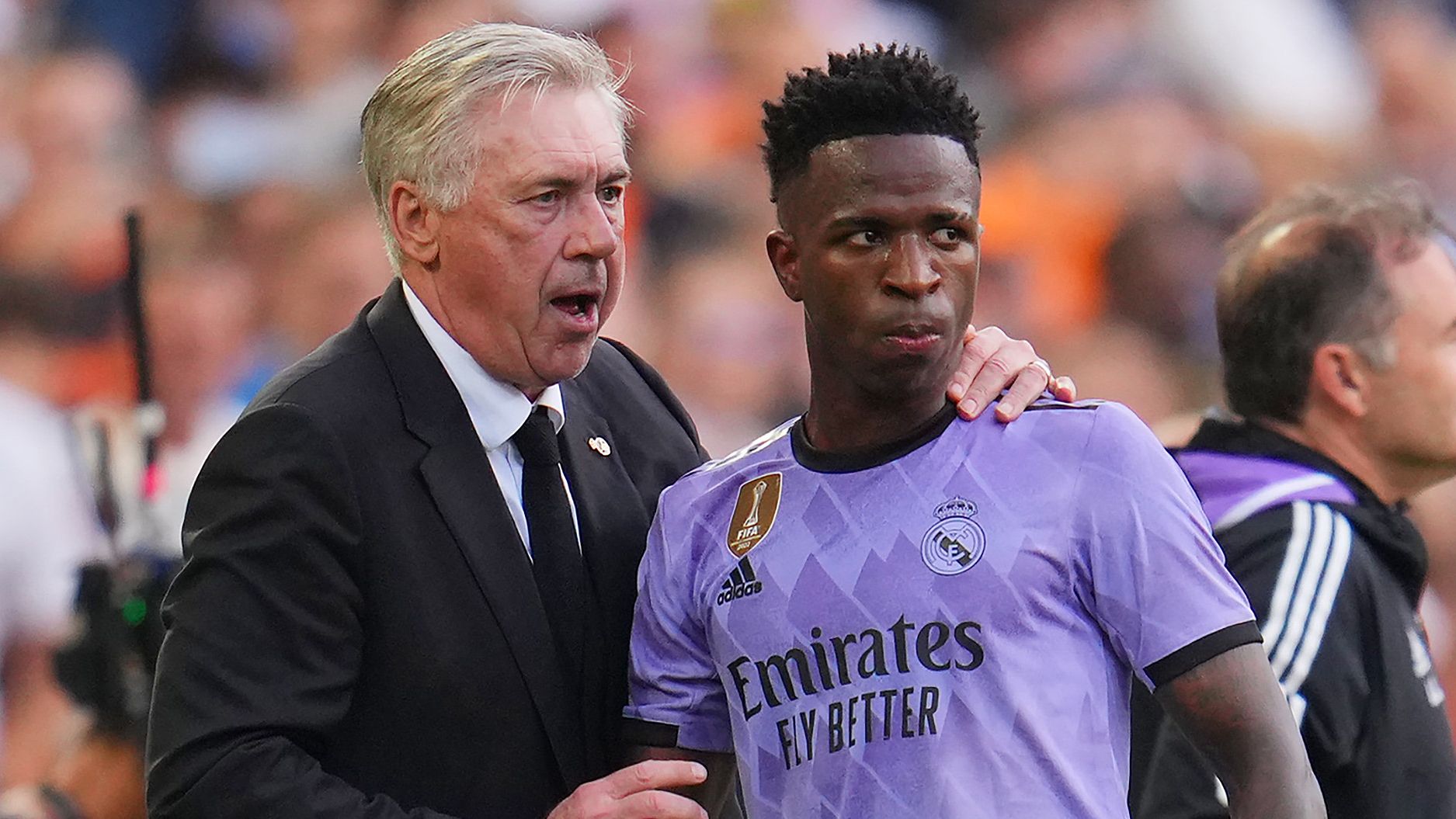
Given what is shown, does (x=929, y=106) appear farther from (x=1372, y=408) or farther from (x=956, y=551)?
(x=1372, y=408)

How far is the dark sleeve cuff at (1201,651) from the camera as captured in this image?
212 centimetres

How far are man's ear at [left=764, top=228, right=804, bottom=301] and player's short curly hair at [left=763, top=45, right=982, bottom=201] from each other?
0.07 metres

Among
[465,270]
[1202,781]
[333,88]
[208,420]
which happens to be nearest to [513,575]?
[465,270]

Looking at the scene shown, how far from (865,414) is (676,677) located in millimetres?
445

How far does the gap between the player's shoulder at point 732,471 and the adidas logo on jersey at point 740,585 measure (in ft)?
0.46

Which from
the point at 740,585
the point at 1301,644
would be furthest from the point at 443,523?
the point at 1301,644

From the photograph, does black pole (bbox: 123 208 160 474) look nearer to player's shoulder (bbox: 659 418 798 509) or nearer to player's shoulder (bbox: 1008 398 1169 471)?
player's shoulder (bbox: 659 418 798 509)

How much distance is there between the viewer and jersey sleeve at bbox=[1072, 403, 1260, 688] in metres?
2.13

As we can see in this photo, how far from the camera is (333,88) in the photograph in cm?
602

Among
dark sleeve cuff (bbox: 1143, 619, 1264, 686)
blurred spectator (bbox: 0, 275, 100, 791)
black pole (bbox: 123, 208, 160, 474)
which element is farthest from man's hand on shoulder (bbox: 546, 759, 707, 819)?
blurred spectator (bbox: 0, 275, 100, 791)

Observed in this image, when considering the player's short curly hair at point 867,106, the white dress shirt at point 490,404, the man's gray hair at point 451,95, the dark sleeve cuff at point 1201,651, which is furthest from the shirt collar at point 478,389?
the dark sleeve cuff at point 1201,651

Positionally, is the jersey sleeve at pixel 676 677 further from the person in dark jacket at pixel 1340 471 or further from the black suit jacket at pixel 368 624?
the person in dark jacket at pixel 1340 471

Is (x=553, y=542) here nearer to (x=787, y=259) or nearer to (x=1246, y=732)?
(x=787, y=259)

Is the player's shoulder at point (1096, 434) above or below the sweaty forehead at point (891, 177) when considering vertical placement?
below
